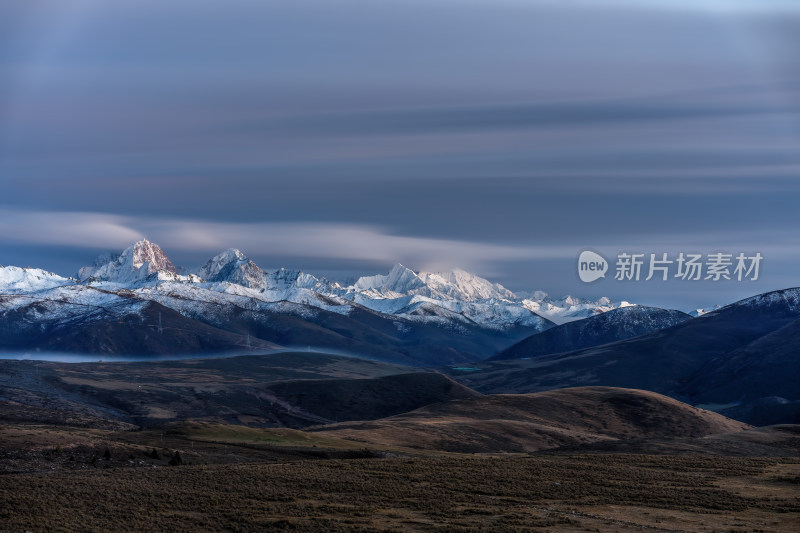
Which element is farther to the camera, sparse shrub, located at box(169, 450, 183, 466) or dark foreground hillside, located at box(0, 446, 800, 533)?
sparse shrub, located at box(169, 450, 183, 466)

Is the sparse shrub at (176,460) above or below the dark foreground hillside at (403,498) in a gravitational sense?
below

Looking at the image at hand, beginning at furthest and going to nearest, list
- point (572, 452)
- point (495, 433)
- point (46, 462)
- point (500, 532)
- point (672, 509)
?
1. point (495, 433)
2. point (572, 452)
3. point (46, 462)
4. point (672, 509)
5. point (500, 532)

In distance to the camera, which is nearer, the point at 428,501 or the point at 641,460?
the point at 428,501

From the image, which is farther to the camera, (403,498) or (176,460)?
(176,460)

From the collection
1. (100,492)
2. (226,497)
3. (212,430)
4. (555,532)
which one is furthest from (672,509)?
(212,430)

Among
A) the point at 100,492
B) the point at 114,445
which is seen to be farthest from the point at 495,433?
the point at 100,492

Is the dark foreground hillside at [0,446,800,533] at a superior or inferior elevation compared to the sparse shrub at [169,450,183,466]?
superior

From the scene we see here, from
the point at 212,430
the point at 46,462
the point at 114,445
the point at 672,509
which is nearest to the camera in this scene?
the point at 672,509

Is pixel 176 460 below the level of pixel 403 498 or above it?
below

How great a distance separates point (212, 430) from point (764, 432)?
318 ft

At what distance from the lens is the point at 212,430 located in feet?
498

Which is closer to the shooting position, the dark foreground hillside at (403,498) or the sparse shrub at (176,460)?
the dark foreground hillside at (403,498)

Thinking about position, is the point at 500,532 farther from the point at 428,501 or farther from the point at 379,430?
the point at 379,430

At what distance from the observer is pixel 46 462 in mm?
101000
